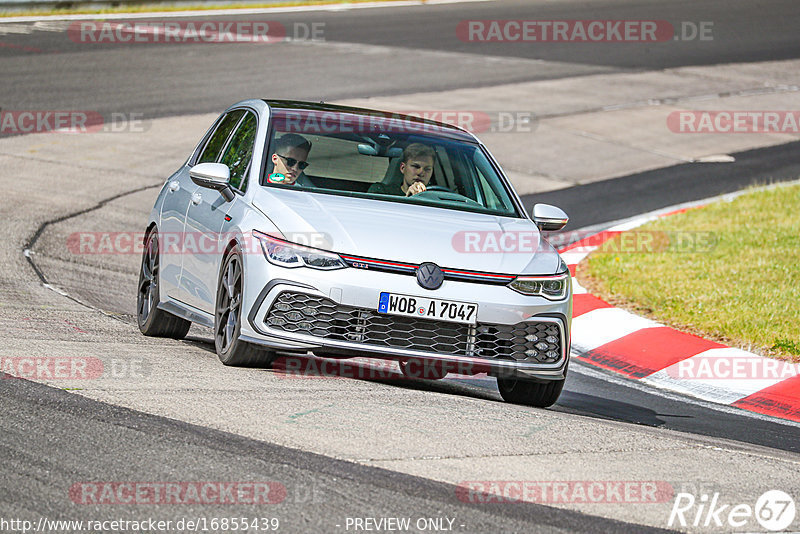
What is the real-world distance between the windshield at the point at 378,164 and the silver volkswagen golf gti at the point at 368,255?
0.01 meters

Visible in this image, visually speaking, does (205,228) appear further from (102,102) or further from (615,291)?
(102,102)

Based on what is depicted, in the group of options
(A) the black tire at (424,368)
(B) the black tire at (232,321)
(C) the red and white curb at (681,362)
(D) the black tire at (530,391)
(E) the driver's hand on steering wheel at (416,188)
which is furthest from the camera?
(C) the red and white curb at (681,362)

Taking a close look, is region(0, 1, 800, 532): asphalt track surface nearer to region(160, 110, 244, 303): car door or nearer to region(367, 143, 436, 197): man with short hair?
region(367, 143, 436, 197): man with short hair

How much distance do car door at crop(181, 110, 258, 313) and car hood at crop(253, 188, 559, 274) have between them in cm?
40

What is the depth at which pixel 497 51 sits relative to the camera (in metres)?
29.1

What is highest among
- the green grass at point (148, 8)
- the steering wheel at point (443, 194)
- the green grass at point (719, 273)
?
the green grass at point (148, 8)

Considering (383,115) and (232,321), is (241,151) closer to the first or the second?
(383,115)

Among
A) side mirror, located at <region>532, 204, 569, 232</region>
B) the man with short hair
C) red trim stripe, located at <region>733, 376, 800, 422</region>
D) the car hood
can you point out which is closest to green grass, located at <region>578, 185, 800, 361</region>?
red trim stripe, located at <region>733, 376, 800, 422</region>

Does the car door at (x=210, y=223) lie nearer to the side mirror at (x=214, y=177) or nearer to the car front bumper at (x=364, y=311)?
the side mirror at (x=214, y=177)

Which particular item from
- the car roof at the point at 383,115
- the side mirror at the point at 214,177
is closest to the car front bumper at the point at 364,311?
the side mirror at the point at 214,177

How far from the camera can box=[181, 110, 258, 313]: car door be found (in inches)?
303

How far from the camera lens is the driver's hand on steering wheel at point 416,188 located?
8.00m

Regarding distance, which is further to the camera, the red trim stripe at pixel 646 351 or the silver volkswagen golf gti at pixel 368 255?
the red trim stripe at pixel 646 351

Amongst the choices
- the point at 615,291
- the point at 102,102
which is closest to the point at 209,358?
the point at 615,291
